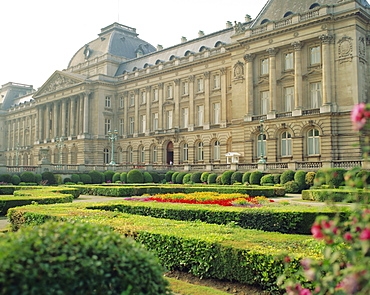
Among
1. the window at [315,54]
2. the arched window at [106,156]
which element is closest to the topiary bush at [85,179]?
the arched window at [106,156]

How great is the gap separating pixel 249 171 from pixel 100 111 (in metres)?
36.9

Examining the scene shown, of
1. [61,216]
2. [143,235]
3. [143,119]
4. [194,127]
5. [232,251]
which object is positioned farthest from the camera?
[143,119]

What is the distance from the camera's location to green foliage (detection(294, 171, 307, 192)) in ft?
106

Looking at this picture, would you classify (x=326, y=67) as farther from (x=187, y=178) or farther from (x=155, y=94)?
(x=155, y=94)

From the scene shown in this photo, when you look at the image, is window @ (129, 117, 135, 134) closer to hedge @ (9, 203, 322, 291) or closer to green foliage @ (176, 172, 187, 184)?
green foliage @ (176, 172, 187, 184)

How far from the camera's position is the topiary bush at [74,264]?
149 inches

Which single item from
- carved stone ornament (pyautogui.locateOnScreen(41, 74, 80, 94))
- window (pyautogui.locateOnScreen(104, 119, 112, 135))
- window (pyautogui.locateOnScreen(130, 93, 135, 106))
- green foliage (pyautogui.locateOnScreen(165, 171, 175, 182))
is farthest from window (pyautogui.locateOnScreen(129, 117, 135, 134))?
green foliage (pyautogui.locateOnScreen(165, 171, 175, 182))

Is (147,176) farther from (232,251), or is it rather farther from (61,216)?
(232,251)

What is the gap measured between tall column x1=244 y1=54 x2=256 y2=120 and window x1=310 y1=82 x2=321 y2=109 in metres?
7.20

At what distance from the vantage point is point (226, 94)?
2090 inches

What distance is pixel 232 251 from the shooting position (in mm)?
7723

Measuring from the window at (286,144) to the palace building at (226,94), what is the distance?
0.11 meters

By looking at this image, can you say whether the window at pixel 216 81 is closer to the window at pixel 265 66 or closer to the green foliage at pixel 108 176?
the window at pixel 265 66

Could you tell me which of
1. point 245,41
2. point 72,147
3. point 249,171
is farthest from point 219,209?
point 72,147
